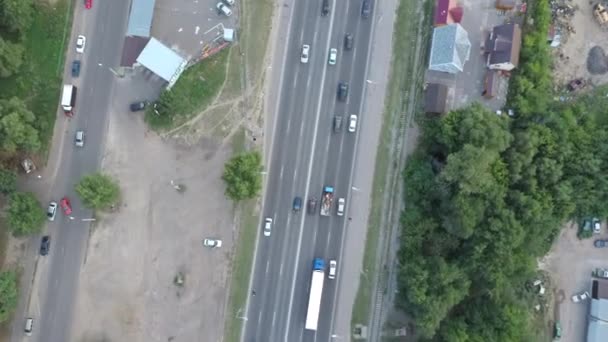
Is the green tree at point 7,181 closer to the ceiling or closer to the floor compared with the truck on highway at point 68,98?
closer to the floor

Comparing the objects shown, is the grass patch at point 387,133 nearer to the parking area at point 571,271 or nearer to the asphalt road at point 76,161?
the parking area at point 571,271

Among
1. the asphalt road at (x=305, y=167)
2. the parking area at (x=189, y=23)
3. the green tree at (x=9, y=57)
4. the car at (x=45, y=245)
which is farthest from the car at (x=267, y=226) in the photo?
the green tree at (x=9, y=57)

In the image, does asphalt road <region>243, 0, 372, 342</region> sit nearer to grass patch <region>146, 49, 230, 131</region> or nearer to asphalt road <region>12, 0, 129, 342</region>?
grass patch <region>146, 49, 230, 131</region>

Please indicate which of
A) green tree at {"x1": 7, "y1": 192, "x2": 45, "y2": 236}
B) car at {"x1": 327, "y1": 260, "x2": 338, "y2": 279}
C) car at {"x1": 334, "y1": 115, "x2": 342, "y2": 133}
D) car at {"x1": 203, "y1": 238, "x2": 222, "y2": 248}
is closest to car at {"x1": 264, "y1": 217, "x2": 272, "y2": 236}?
car at {"x1": 203, "y1": 238, "x2": 222, "y2": 248}

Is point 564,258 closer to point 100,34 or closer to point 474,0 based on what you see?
point 474,0

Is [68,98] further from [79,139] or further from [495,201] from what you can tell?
[495,201]

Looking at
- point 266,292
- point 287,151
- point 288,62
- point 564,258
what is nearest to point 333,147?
point 287,151

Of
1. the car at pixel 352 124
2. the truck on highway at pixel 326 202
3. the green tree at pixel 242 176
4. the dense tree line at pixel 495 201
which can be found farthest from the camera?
the car at pixel 352 124
